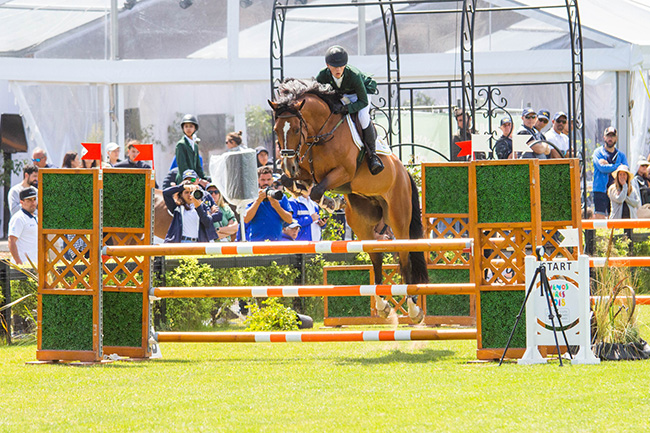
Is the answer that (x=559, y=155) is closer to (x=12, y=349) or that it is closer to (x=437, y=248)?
(x=437, y=248)

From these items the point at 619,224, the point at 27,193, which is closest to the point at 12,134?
the point at 27,193

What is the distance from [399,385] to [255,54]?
1173cm

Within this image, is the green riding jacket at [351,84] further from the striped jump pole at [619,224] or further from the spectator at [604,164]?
the spectator at [604,164]

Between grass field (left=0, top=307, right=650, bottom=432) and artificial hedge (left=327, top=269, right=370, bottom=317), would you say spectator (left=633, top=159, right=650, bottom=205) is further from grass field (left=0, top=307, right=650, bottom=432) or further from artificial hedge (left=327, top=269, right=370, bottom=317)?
grass field (left=0, top=307, right=650, bottom=432)

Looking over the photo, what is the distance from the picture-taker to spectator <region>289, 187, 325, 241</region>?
35.4 feet

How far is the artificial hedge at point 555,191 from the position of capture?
21.2 feet

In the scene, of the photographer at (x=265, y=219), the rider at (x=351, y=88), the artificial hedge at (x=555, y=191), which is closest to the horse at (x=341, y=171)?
→ the rider at (x=351, y=88)

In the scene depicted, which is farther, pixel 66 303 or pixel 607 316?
pixel 66 303

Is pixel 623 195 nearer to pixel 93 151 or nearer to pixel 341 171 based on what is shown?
pixel 341 171

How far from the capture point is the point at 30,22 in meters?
16.2

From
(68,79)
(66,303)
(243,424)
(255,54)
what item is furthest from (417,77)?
(243,424)

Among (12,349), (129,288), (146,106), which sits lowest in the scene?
(12,349)

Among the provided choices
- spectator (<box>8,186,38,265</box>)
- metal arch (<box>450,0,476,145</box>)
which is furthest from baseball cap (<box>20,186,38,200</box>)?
metal arch (<box>450,0,476,145</box>)

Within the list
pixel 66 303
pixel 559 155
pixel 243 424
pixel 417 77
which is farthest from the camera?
pixel 417 77
